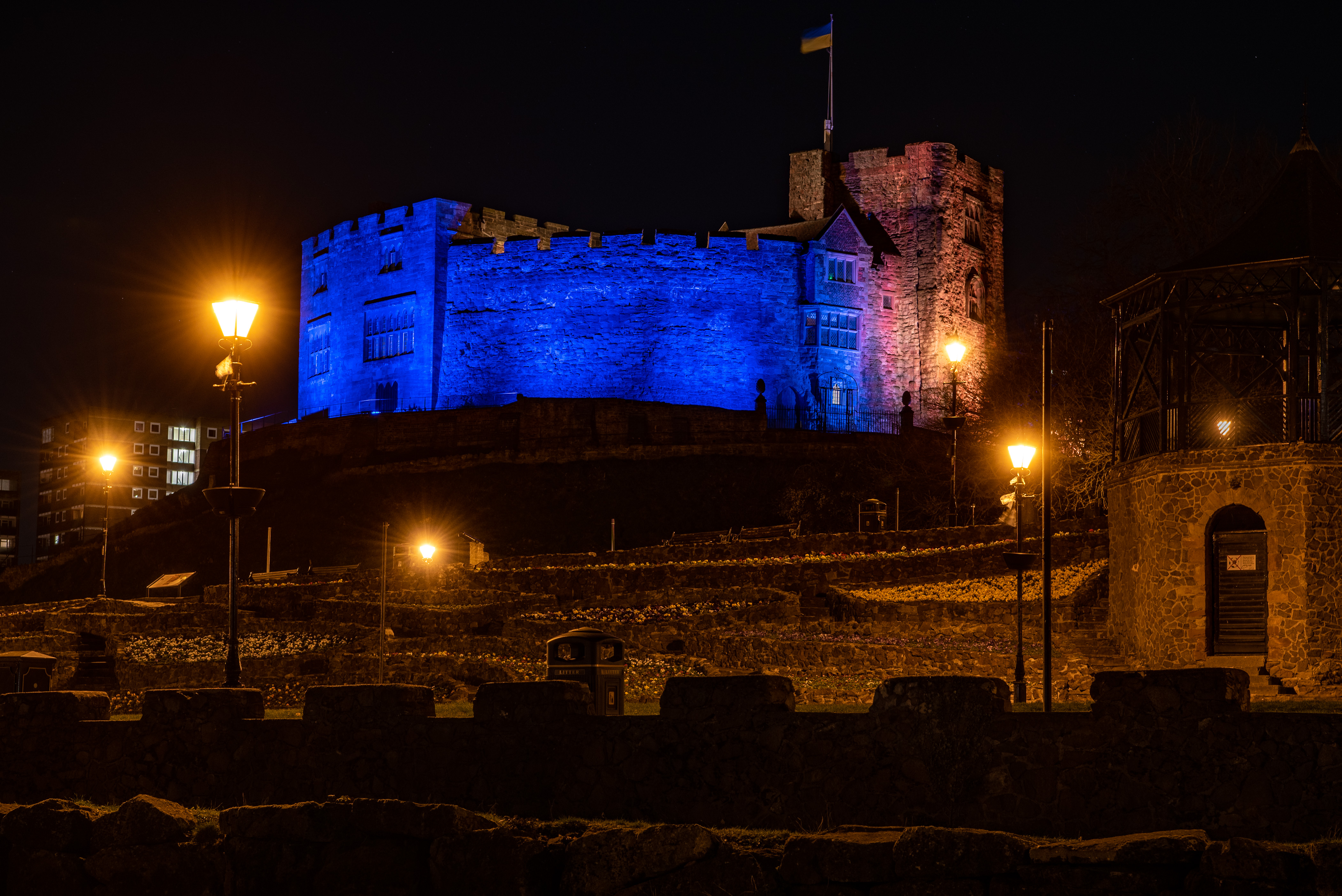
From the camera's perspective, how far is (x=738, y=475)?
55.1 metres

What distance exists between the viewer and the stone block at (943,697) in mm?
10086

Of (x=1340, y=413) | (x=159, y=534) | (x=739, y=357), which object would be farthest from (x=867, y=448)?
(x=1340, y=413)

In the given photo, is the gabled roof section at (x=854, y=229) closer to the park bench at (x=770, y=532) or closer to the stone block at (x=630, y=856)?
the park bench at (x=770, y=532)

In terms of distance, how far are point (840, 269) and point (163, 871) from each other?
62231 mm

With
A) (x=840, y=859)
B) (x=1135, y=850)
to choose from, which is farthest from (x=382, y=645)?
(x=1135, y=850)

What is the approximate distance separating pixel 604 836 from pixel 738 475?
46.7 metres

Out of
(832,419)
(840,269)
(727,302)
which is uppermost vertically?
(840,269)

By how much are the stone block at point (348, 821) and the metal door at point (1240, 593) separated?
1672 cm

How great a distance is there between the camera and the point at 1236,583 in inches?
898

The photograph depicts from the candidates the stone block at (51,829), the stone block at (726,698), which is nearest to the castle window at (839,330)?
the stone block at (726,698)

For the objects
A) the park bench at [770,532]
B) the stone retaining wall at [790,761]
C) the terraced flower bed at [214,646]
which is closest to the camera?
the stone retaining wall at [790,761]

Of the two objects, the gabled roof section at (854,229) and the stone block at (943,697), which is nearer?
the stone block at (943,697)

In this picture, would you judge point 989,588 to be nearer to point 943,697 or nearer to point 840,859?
point 943,697

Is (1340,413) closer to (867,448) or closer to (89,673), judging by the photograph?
(89,673)
